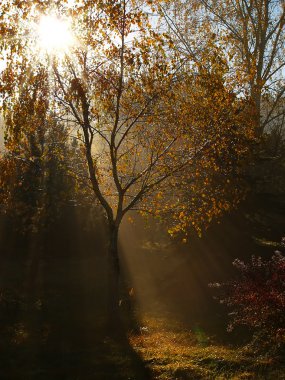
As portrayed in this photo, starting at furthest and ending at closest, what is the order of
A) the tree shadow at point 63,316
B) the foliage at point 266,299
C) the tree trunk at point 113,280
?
1. the tree trunk at point 113,280
2. the foliage at point 266,299
3. the tree shadow at point 63,316

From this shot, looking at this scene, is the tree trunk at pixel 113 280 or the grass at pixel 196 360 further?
the tree trunk at pixel 113 280

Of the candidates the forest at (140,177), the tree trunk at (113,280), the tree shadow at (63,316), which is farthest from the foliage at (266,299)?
the tree trunk at (113,280)

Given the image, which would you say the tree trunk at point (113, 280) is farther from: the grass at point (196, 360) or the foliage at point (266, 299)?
the foliage at point (266, 299)

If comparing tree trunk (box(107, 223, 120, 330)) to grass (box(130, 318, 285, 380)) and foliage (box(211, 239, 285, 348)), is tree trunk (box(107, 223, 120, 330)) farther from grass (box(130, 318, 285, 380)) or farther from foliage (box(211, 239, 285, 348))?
foliage (box(211, 239, 285, 348))

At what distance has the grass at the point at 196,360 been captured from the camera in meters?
6.58

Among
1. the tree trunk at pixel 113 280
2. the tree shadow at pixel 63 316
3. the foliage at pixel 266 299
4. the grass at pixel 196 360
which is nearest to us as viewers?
the grass at pixel 196 360

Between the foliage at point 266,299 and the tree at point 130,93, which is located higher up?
the tree at point 130,93

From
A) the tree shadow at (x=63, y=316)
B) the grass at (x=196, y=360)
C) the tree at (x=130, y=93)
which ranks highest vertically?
the tree at (x=130, y=93)

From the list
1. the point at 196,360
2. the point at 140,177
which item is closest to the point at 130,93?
the point at 140,177

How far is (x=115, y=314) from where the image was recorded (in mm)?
9234

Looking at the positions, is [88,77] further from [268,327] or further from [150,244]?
[150,244]

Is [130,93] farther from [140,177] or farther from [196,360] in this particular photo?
[196,360]

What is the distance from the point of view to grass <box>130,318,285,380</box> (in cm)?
658

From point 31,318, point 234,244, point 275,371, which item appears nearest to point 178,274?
point 234,244
